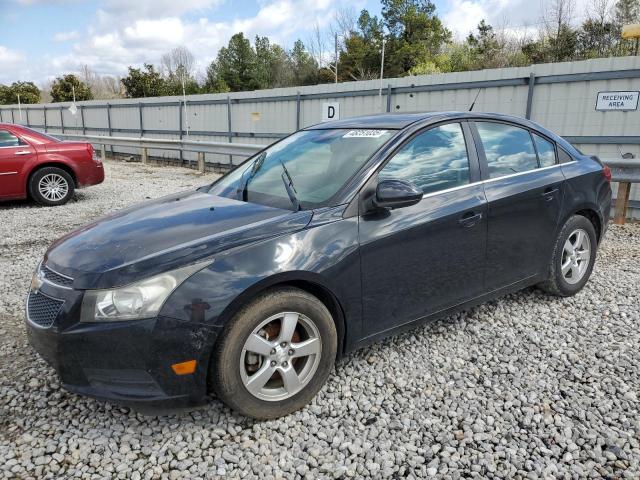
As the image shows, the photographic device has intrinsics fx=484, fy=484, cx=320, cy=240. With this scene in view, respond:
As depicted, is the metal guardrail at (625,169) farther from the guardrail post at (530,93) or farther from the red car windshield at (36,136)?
the red car windshield at (36,136)

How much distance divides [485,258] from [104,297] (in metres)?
2.42

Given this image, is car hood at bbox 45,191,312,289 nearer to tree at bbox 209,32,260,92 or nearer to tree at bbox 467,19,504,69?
tree at bbox 467,19,504,69

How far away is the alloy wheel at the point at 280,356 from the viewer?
8.04ft

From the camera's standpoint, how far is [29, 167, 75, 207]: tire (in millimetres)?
8602

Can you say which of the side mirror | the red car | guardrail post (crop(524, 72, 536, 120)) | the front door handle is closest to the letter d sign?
guardrail post (crop(524, 72, 536, 120))

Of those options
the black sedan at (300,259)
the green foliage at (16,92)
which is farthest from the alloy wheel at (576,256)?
the green foliage at (16,92)

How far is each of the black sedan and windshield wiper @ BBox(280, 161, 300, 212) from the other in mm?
14

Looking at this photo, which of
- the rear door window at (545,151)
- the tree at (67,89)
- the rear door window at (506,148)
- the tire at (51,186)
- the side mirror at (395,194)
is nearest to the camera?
the side mirror at (395,194)

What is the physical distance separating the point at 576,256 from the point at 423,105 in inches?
281

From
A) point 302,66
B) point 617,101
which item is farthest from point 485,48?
point 617,101

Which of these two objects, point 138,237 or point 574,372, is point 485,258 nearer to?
point 574,372

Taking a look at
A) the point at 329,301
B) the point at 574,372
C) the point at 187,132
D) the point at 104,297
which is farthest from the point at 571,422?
the point at 187,132

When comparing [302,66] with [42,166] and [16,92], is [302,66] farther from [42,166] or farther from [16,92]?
[42,166]

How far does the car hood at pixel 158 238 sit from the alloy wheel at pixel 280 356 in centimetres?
47
